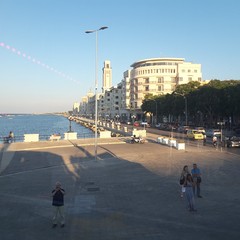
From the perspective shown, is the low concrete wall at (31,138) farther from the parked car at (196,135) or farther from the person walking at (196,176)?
the person walking at (196,176)

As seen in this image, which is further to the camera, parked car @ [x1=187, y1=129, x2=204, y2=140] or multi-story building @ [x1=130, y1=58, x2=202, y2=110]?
multi-story building @ [x1=130, y1=58, x2=202, y2=110]

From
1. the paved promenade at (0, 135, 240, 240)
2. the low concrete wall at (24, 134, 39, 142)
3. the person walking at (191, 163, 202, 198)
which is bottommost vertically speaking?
the paved promenade at (0, 135, 240, 240)

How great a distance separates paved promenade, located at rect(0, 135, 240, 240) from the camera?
10.3m

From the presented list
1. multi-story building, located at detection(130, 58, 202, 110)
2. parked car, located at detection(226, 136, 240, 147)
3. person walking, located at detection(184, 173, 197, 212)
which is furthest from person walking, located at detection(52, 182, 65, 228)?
multi-story building, located at detection(130, 58, 202, 110)

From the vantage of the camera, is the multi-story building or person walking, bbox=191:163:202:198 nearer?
person walking, bbox=191:163:202:198

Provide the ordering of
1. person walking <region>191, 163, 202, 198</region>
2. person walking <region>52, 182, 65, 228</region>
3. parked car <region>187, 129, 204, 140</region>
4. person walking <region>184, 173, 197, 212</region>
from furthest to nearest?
parked car <region>187, 129, 204, 140</region>, person walking <region>191, 163, 202, 198</region>, person walking <region>184, 173, 197, 212</region>, person walking <region>52, 182, 65, 228</region>

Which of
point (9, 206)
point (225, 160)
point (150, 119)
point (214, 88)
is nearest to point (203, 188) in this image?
point (9, 206)

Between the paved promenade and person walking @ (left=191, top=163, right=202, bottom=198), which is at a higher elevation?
person walking @ (left=191, top=163, right=202, bottom=198)

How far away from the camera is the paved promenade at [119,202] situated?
407 inches

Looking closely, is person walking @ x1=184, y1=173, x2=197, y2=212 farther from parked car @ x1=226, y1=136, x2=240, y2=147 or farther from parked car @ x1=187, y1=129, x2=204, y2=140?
parked car @ x1=187, y1=129, x2=204, y2=140

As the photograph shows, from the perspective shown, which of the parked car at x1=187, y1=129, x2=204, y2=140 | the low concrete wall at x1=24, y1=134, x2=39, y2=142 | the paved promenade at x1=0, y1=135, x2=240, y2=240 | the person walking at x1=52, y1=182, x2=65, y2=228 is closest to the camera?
the paved promenade at x1=0, y1=135, x2=240, y2=240

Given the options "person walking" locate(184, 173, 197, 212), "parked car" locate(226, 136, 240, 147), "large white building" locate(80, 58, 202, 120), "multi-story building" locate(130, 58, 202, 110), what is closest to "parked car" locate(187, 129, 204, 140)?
"parked car" locate(226, 136, 240, 147)

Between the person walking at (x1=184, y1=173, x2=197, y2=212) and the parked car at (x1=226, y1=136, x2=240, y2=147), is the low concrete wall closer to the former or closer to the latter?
the parked car at (x1=226, y1=136, x2=240, y2=147)

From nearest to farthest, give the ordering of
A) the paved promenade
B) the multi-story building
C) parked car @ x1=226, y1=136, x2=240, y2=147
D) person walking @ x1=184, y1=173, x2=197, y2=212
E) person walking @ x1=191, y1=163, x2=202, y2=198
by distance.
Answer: the paved promenade
person walking @ x1=184, y1=173, x2=197, y2=212
person walking @ x1=191, y1=163, x2=202, y2=198
parked car @ x1=226, y1=136, x2=240, y2=147
the multi-story building
